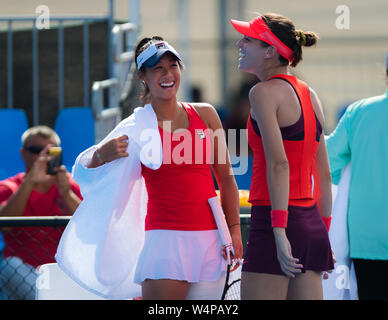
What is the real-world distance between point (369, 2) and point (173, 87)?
10.7 meters

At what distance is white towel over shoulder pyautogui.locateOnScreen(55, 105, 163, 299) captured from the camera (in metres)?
2.78

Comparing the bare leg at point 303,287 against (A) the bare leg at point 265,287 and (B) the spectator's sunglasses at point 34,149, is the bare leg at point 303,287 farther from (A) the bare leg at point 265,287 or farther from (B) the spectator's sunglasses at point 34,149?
(B) the spectator's sunglasses at point 34,149

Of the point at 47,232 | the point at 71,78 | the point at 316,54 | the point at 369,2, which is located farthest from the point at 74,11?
the point at 47,232

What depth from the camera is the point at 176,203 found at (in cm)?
261

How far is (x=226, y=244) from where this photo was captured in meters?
2.63

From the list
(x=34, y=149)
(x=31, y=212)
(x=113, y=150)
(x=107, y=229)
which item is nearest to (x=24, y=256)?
(x=31, y=212)

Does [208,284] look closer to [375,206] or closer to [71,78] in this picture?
[375,206]

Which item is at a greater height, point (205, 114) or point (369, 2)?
point (369, 2)

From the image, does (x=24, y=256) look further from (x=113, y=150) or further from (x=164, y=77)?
(x=164, y=77)

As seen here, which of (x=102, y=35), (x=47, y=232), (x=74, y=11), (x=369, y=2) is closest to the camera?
(x=47, y=232)

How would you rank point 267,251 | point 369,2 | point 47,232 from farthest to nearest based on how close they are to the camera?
point 369,2 < point 47,232 < point 267,251

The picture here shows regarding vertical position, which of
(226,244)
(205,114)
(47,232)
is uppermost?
(205,114)

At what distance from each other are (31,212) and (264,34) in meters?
2.40

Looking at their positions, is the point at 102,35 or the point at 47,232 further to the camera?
the point at 102,35
